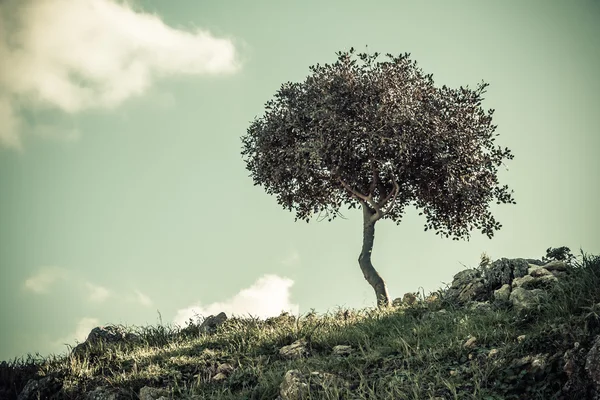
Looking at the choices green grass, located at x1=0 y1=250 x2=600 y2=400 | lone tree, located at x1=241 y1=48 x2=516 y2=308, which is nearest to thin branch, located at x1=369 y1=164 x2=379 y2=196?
lone tree, located at x1=241 y1=48 x2=516 y2=308

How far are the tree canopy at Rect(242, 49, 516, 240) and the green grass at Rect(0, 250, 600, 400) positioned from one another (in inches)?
314

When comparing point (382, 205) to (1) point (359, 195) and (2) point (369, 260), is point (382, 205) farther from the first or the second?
(2) point (369, 260)

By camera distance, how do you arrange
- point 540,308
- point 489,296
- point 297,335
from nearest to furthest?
point 540,308 → point 297,335 → point 489,296

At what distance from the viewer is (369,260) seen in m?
23.0

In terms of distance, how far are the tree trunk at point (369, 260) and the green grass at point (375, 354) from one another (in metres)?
6.17

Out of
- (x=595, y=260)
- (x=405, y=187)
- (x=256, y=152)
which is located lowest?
(x=595, y=260)

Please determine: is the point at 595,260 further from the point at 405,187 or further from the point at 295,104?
the point at 295,104

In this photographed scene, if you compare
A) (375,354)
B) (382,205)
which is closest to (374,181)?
(382,205)

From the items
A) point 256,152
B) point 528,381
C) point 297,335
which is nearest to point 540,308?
point 528,381

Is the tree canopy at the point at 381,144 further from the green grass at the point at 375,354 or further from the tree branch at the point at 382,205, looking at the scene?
the green grass at the point at 375,354

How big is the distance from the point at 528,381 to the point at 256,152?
58.0 feet

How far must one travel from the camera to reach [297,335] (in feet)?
43.6

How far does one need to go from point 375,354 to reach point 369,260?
12541mm

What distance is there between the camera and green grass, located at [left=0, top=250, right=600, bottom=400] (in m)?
8.62
